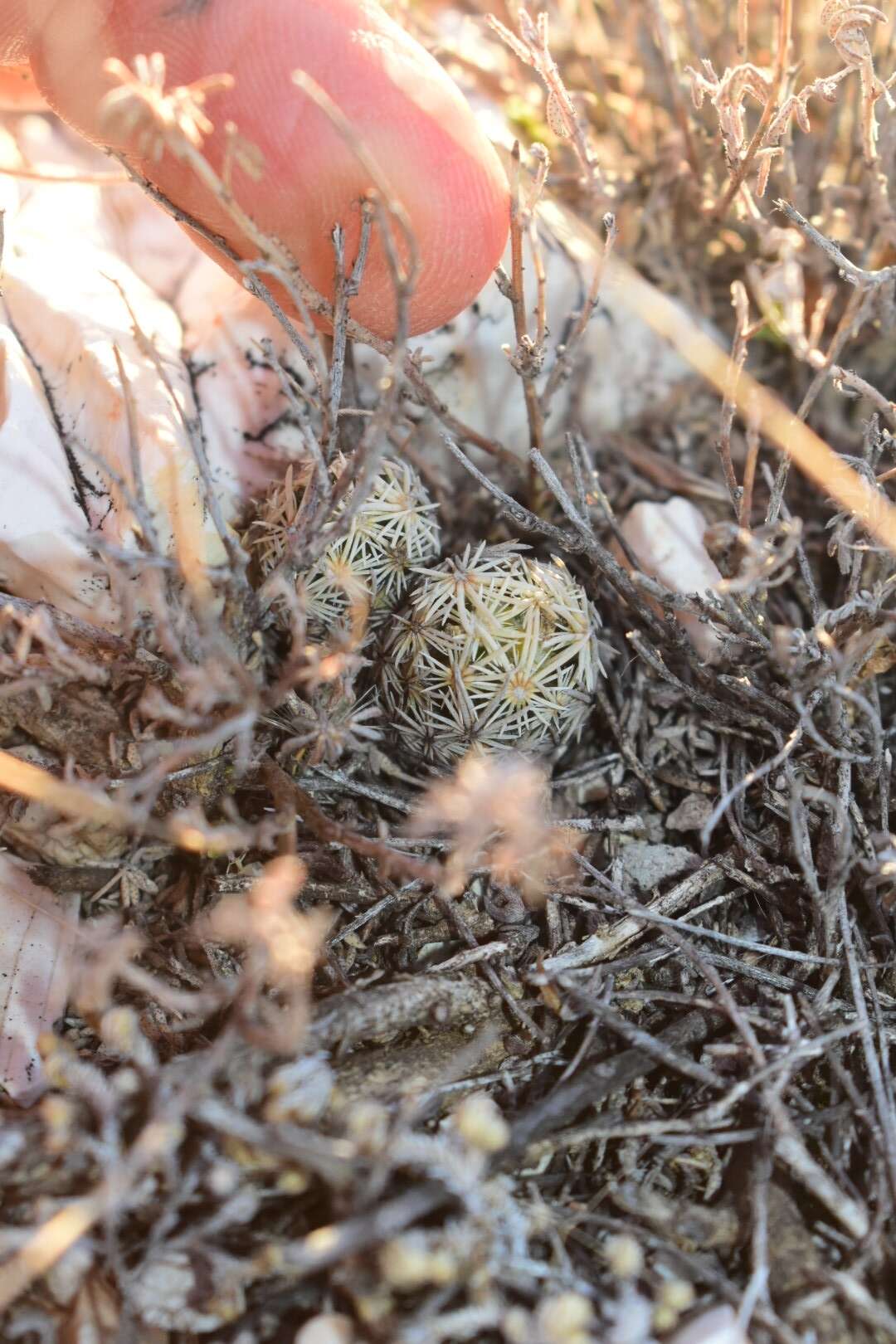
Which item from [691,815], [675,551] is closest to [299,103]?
[675,551]

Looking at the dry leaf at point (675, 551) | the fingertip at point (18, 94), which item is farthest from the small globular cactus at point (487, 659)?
the fingertip at point (18, 94)

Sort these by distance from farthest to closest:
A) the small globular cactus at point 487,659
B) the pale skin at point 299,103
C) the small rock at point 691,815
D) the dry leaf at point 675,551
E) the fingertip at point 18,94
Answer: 1. the fingertip at point 18,94
2. the dry leaf at point 675,551
3. the small rock at point 691,815
4. the small globular cactus at point 487,659
5. the pale skin at point 299,103

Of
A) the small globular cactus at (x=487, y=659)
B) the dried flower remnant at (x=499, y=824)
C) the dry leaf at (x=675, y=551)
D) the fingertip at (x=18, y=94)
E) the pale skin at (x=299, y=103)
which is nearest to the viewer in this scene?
the dried flower remnant at (x=499, y=824)

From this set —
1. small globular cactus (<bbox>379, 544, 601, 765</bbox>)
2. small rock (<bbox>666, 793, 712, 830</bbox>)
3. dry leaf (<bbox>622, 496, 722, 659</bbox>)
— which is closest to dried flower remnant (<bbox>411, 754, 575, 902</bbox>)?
small globular cactus (<bbox>379, 544, 601, 765</bbox>)

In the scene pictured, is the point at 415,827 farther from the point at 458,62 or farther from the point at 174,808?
the point at 458,62

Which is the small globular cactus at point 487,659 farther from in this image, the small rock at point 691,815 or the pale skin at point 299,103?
the pale skin at point 299,103

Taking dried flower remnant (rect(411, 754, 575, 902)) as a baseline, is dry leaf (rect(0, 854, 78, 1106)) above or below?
below

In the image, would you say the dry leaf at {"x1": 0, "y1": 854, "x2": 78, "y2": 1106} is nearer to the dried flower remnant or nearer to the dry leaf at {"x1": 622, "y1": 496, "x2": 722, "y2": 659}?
the dried flower remnant
